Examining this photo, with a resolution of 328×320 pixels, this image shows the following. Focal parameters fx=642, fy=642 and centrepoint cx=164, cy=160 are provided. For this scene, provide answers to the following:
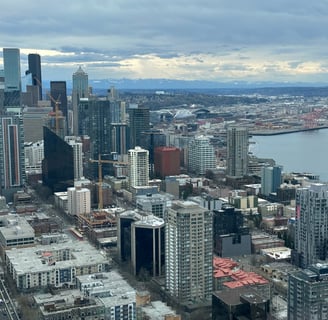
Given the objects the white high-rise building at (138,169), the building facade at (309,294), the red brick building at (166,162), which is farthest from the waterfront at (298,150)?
the building facade at (309,294)

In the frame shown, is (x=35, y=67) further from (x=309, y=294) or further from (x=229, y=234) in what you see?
(x=309, y=294)

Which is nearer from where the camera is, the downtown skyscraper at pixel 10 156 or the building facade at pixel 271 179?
the building facade at pixel 271 179

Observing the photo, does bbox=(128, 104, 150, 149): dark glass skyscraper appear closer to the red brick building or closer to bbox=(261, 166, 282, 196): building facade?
the red brick building

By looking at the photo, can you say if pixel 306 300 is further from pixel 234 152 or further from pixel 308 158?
pixel 308 158

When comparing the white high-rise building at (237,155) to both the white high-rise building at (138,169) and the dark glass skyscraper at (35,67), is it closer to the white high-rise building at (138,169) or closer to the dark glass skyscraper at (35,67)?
the white high-rise building at (138,169)

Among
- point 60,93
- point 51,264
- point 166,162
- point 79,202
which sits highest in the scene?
point 60,93

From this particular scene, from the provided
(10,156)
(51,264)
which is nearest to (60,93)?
(10,156)

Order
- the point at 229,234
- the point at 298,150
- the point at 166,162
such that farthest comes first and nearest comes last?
the point at 298,150 → the point at 166,162 → the point at 229,234
